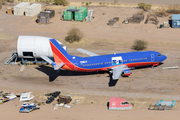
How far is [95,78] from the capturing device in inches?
2320

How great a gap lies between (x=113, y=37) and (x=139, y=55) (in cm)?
2353


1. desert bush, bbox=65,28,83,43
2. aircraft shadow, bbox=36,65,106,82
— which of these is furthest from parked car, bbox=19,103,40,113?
desert bush, bbox=65,28,83,43

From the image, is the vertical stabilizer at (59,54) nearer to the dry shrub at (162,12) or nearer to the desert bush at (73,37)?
the desert bush at (73,37)

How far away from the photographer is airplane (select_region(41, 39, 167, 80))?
56344 millimetres

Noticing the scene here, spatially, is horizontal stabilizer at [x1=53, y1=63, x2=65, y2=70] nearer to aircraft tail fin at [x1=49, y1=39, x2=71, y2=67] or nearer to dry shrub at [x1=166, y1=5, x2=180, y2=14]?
aircraft tail fin at [x1=49, y1=39, x2=71, y2=67]

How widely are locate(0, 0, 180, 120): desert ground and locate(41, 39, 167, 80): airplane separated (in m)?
2.22

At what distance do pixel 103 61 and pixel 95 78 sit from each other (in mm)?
4283

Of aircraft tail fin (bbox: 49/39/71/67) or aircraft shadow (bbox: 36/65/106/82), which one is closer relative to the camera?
aircraft tail fin (bbox: 49/39/71/67)

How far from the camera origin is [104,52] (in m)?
72.4

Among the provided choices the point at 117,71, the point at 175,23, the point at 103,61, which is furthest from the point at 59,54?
the point at 175,23

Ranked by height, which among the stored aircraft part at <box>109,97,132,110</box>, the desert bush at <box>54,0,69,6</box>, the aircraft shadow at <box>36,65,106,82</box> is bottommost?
the stored aircraft part at <box>109,97,132,110</box>

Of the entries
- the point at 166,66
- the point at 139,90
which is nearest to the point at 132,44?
the point at 166,66

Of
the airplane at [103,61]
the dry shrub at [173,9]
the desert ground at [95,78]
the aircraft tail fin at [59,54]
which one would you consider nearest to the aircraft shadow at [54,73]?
the desert ground at [95,78]

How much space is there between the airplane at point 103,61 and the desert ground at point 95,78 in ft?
7.30
